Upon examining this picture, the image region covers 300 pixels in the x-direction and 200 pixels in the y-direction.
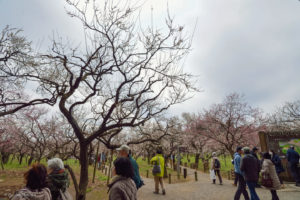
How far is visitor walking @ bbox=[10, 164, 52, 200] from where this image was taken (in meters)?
1.95

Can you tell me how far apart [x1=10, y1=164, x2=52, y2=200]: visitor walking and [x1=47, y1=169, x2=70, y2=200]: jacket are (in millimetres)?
328

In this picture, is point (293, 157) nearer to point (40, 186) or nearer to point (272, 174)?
point (272, 174)

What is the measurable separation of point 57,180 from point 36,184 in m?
0.48

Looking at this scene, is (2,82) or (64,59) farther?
(2,82)

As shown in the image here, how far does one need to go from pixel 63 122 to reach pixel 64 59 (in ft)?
46.2

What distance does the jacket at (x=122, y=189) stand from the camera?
80.3 inches

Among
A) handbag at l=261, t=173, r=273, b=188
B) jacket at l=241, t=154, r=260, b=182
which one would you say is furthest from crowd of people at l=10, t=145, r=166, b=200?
handbag at l=261, t=173, r=273, b=188

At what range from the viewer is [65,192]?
2578 mm

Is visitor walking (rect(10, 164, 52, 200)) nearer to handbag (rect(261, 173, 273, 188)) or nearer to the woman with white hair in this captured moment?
the woman with white hair

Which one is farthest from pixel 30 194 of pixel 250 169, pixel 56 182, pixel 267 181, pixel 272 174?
pixel 272 174

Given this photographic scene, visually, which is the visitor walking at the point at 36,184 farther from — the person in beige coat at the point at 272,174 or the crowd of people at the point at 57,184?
the person in beige coat at the point at 272,174

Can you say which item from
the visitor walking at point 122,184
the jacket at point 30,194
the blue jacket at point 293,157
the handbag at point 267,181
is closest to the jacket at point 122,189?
the visitor walking at point 122,184

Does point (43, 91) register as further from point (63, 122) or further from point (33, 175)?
point (63, 122)

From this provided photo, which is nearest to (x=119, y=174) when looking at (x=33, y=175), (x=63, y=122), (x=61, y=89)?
(x=33, y=175)
